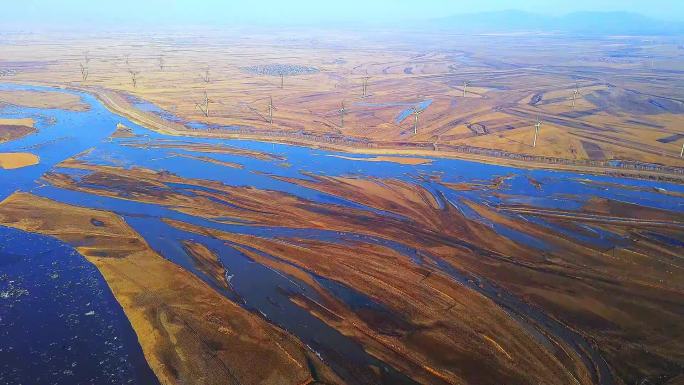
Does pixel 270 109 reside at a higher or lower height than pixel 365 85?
lower

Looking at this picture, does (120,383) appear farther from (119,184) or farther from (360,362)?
(119,184)

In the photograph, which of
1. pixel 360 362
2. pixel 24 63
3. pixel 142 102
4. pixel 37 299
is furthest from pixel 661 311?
pixel 24 63

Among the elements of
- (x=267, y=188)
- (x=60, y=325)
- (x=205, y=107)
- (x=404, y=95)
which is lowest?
(x=60, y=325)

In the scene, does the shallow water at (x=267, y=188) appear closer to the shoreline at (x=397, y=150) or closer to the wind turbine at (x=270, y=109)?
the shoreline at (x=397, y=150)

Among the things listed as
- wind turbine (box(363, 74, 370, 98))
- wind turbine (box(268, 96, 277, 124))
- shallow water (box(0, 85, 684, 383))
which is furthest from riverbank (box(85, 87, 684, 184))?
wind turbine (box(363, 74, 370, 98))

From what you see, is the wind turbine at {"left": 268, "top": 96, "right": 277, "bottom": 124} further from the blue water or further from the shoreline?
the blue water

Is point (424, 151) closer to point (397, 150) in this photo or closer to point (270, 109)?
point (397, 150)

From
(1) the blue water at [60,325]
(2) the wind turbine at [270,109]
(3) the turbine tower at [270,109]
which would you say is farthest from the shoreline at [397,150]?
(1) the blue water at [60,325]

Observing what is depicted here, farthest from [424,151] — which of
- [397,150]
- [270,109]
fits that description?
[270,109]
